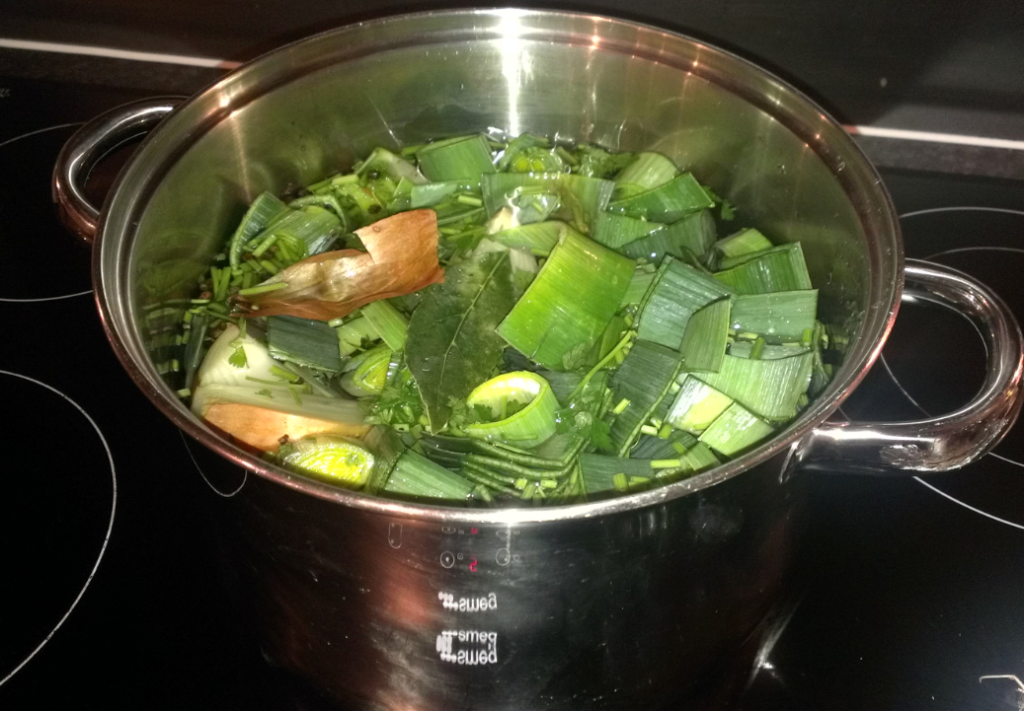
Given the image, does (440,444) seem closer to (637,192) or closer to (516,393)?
(516,393)

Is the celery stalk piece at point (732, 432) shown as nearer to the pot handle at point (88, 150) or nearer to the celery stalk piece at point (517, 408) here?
the celery stalk piece at point (517, 408)

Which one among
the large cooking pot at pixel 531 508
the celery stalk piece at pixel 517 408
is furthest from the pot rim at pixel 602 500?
the celery stalk piece at pixel 517 408

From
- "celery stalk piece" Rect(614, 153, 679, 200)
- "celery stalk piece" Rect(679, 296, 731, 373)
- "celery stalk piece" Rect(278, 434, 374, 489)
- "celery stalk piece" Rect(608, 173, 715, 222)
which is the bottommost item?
"celery stalk piece" Rect(278, 434, 374, 489)

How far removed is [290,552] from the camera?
0.79m

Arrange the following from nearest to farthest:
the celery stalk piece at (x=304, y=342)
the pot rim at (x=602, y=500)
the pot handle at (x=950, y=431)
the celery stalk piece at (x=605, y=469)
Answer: the pot rim at (x=602, y=500)
the pot handle at (x=950, y=431)
the celery stalk piece at (x=605, y=469)
the celery stalk piece at (x=304, y=342)

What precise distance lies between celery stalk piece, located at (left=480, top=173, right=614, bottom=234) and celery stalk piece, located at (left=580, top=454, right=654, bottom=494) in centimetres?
39

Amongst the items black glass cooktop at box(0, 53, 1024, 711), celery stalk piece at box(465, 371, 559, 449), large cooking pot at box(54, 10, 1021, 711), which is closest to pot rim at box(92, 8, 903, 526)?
large cooking pot at box(54, 10, 1021, 711)

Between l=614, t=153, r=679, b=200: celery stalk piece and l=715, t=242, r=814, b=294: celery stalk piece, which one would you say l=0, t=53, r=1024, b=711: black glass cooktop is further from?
l=614, t=153, r=679, b=200: celery stalk piece

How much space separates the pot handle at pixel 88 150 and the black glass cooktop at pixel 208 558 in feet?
0.88

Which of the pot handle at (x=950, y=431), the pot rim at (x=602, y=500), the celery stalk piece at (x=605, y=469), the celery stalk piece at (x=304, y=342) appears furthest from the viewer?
the celery stalk piece at (x=304, y=342)

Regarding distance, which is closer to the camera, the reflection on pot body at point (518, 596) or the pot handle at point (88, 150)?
the reflection on pot body at point (518, 596)

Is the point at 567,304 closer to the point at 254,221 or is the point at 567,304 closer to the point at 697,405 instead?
the point at 697,405

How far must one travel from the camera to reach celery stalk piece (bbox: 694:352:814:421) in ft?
3.19

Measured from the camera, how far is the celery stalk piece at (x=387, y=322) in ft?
3.37
